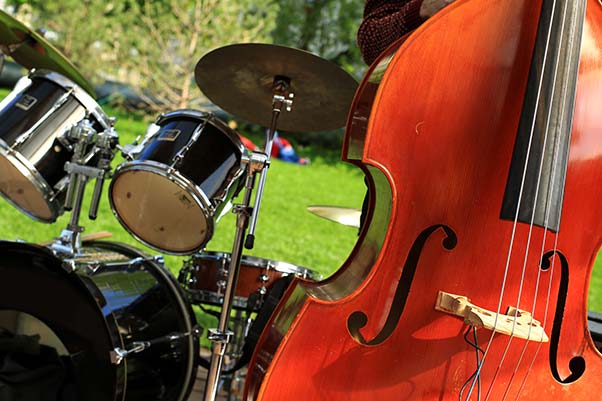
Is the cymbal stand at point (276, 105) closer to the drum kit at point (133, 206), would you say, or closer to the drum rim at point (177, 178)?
the drum kit at point (133, 206)

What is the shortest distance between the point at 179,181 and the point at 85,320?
49 cm

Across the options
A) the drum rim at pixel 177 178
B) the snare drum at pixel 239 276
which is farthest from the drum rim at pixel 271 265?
the drum rim at pixel 177 178

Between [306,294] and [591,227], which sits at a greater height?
[591,227]

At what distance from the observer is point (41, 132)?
2299mm

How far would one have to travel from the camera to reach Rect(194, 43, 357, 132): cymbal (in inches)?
85.3

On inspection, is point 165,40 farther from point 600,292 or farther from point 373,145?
point 373,145

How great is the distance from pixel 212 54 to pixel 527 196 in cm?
114

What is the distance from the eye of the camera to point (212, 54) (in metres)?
2.22

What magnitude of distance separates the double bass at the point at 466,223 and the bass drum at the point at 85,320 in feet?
2.46

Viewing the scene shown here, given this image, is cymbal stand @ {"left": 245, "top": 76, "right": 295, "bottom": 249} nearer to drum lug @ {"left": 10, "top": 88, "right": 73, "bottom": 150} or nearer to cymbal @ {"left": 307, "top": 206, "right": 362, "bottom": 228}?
cymbal @ {"left": 307, "top": 206, "right": 362, "bottom": 228}

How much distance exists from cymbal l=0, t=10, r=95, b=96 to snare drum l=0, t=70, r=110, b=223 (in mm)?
61

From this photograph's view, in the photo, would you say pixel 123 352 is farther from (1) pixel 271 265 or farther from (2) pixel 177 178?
(1) pixel 271 265

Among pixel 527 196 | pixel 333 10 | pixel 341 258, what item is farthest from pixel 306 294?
pixel 333 10

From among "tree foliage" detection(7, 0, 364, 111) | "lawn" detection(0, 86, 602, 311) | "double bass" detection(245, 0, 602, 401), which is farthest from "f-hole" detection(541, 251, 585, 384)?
"tree foliage" detection(7, 0, 364, 111)
